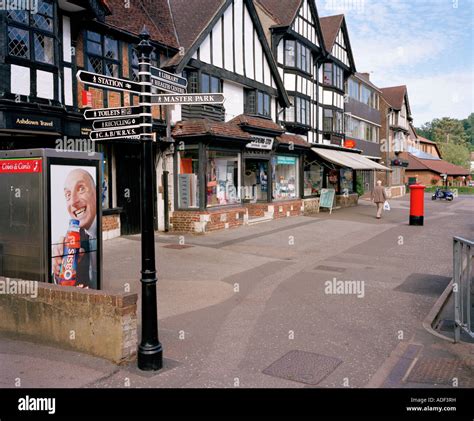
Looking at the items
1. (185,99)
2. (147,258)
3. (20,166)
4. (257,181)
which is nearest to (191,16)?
(257,181)

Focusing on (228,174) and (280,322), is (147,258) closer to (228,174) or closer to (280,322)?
(280,322)

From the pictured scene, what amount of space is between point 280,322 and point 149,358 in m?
2.44

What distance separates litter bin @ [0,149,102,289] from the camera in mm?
6742

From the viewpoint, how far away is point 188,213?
16.2 m

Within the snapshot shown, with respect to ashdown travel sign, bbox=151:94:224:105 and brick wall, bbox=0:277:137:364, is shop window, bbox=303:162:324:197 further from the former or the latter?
brick wall, bbox=0:277:137:364

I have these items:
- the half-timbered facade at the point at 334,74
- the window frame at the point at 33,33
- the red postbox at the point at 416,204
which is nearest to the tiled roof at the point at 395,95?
the half-timbered facade at the point at 334,74

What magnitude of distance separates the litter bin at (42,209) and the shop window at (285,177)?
603 inches

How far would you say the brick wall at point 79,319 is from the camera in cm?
549

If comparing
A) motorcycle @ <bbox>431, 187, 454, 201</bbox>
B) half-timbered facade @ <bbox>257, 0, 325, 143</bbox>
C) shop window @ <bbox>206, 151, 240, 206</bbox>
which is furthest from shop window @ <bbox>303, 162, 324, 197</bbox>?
motorcycle @ <bbox>431, 187, 454, 201</bbox>

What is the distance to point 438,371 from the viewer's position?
5.40 metres
